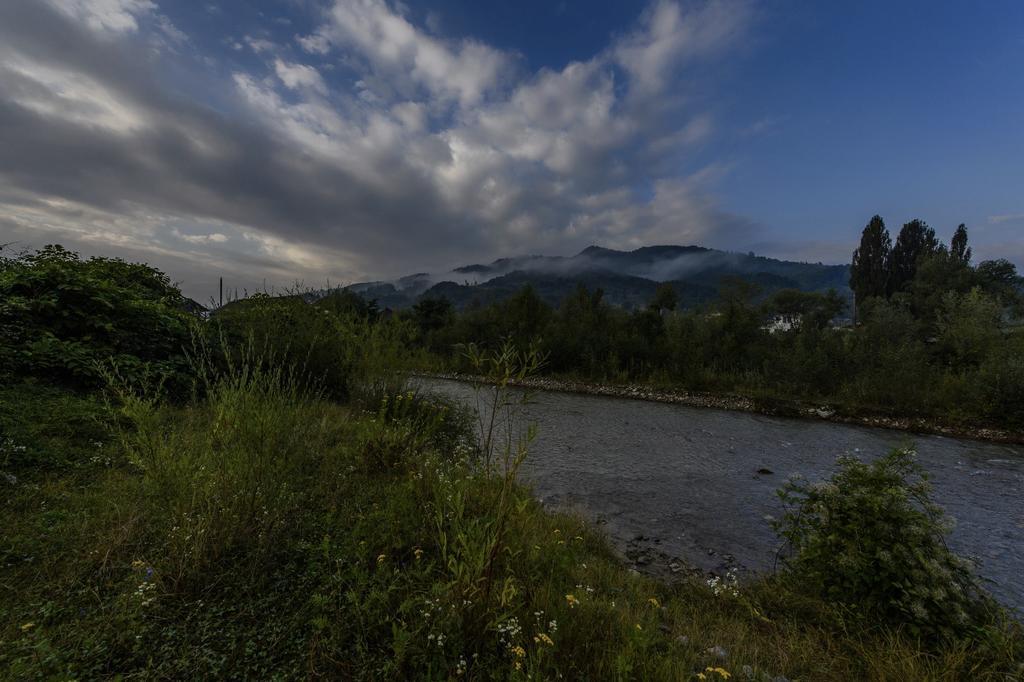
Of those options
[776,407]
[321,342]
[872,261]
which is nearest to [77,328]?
[321,342]

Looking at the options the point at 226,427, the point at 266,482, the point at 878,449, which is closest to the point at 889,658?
the point at 266,482

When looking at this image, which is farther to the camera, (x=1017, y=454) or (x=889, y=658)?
(x=1017, y=454)

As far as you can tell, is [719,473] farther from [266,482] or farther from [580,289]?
[580,289]

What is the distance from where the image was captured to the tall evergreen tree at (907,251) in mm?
41781

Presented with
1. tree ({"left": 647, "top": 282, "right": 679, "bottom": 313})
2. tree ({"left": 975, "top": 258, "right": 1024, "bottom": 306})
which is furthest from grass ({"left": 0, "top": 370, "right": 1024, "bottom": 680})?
tree ({"left": 975, "top": 258, "right": 1024, "bottom": 306})

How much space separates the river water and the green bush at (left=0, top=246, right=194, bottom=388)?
5186mm

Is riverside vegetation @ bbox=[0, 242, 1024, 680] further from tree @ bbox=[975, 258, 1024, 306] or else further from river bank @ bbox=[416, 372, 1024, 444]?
tree @ bbox=[975, 258, 1024, 306]

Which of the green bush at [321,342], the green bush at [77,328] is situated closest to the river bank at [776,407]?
the green bush at [321,342]

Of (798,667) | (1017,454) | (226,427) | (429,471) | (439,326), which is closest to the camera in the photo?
(798,667)

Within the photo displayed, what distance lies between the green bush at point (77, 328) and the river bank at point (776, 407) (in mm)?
4759

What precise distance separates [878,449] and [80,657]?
1455cm

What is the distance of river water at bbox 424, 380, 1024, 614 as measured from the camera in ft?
16.9

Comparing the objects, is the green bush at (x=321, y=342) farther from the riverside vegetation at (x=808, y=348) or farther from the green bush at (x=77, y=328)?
the riverside vegetation at (x=808, y=348)

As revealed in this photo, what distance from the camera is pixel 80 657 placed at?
1.88 metres
